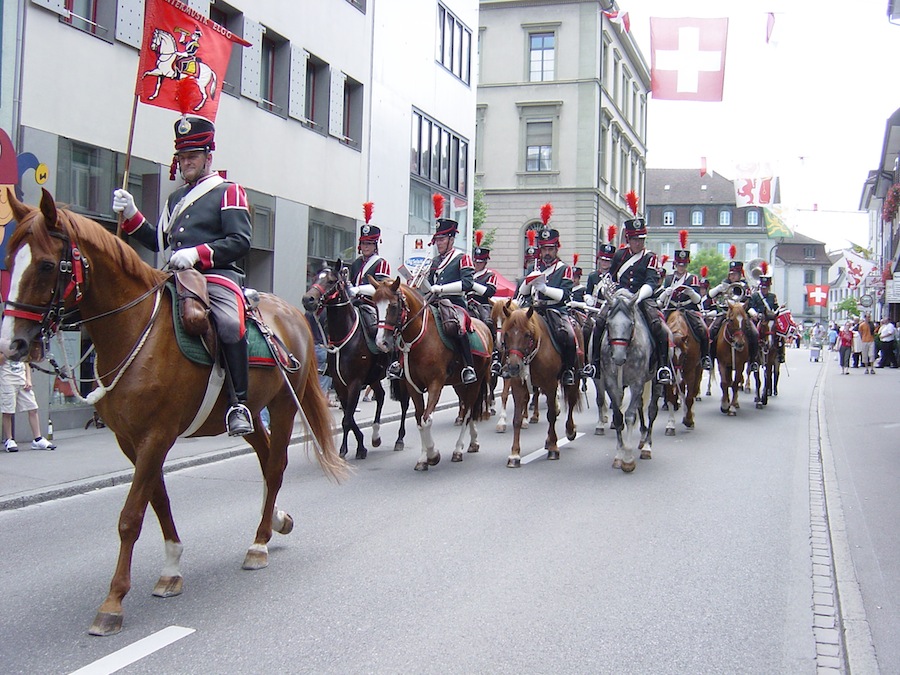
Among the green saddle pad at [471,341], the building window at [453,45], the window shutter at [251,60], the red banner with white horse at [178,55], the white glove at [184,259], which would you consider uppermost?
the building window at [453,45]

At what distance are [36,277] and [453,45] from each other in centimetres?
2478

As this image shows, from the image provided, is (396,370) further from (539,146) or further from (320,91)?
(539,146)

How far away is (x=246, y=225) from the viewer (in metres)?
5.78

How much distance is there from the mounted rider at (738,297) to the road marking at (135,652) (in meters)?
13.8

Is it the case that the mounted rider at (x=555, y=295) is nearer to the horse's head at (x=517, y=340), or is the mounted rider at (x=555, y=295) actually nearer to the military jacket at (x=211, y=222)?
the horse's head at (x=517, y=340)

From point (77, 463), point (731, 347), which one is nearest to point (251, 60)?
point (77, 463)

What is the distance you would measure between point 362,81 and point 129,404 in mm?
17910

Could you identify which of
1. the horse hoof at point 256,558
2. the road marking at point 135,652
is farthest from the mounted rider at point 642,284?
the road marking at point 135,652

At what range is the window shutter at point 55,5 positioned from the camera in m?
11.9

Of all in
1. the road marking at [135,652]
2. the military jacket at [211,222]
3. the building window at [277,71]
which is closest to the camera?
the road marking at [135,652]

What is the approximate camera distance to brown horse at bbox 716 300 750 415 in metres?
16.3

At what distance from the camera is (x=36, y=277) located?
4469 mm

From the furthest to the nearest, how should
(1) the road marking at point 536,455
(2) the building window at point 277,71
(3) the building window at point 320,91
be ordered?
1. (3) the building window at point 320,91
2. (2) the building window at point 277,71
3. (1) the road marking at point 536,455

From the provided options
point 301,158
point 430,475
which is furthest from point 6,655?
point 301,158
